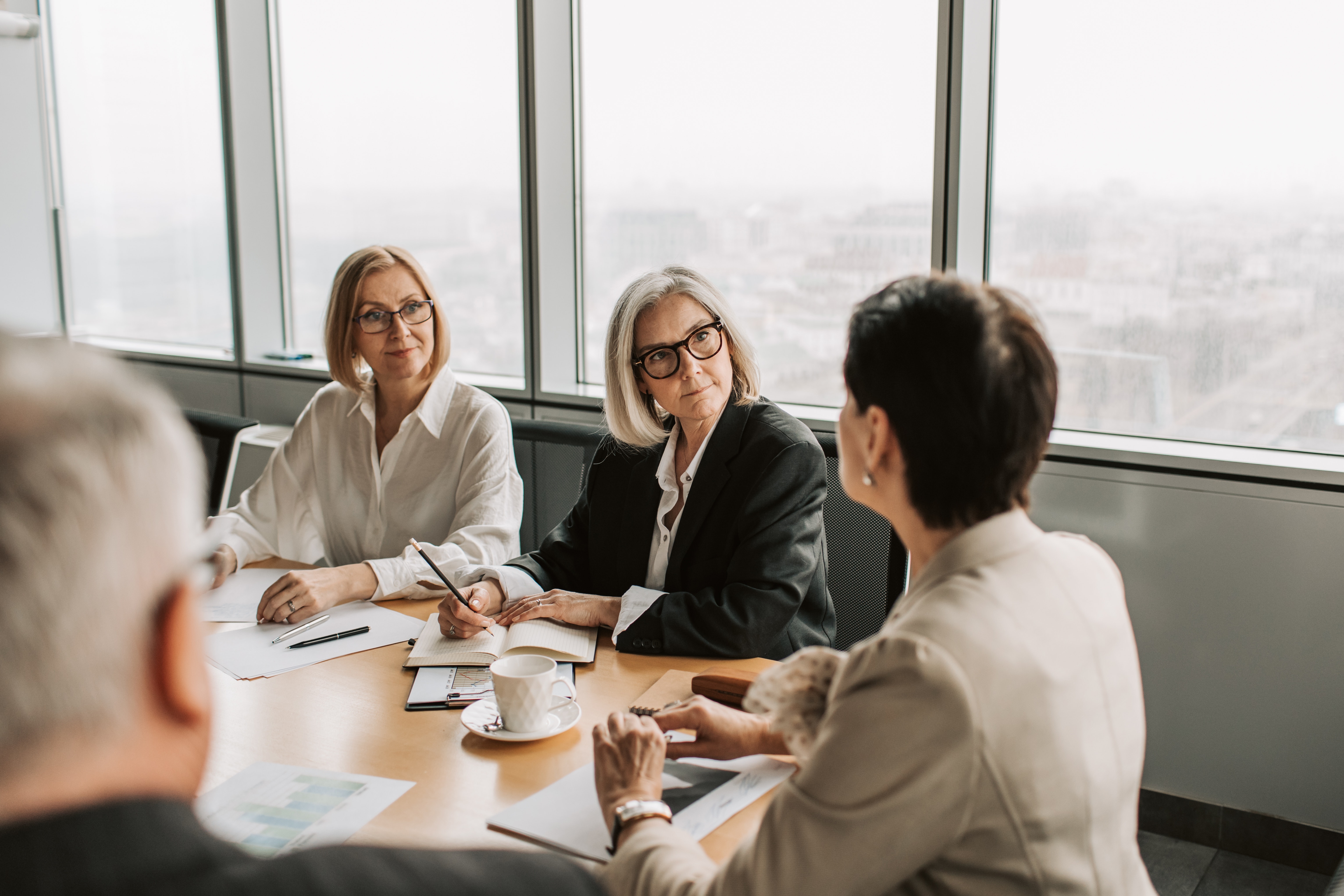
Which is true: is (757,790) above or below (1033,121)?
below

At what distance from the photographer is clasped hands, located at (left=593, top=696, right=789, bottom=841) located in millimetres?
1135

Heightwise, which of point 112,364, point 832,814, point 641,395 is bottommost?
point 832,814

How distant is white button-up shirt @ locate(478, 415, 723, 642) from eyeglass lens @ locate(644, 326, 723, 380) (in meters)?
0.13

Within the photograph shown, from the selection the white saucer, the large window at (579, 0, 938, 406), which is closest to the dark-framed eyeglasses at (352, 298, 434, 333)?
the large window at (579, 0, 938, 406)

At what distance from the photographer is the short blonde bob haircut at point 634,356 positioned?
2053 millimetres

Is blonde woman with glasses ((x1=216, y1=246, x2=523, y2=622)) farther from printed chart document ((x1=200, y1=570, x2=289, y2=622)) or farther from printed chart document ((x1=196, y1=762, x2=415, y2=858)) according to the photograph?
printed chart document ((x1=196, y1=762, x2=415, y2=858))

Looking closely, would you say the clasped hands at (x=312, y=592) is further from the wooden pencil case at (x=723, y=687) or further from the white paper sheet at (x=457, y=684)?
the wooden pencil case at (x=723, y=687)

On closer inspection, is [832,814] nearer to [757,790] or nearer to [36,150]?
[757,790]

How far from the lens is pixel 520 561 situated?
2.10 meters

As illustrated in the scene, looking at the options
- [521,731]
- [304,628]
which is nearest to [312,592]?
[304,628]

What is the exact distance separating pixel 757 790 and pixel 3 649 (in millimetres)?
931

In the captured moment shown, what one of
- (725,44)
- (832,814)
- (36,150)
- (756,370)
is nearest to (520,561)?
(756,370)

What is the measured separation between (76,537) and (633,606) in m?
1.33

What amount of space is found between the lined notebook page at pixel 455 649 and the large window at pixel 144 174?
3.02 m
